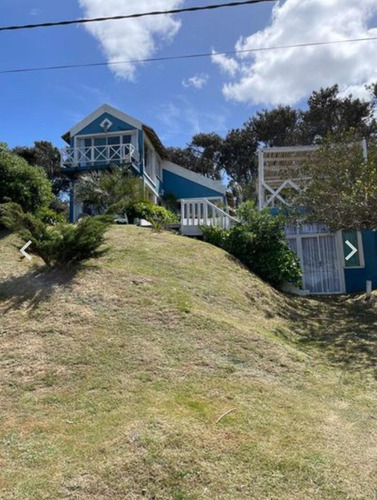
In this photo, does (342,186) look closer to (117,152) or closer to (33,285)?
(33,285)

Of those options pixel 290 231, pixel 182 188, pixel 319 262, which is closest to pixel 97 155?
pixel 182 188

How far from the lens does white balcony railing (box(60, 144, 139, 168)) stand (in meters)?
21.6

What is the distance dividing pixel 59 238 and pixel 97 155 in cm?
1433

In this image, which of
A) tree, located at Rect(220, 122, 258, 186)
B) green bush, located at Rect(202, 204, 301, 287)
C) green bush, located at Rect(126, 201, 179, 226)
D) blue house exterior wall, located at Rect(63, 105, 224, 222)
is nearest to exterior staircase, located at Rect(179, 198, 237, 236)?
green bush, located at Rect(126, 201, 179, 226)

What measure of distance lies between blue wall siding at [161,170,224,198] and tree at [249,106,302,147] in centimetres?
1196

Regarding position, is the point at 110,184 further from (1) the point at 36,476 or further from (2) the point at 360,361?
(1) the point at 36,476

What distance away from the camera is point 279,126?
A: 116 ft

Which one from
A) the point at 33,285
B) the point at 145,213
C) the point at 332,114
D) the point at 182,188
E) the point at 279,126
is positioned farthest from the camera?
the point at 279,126

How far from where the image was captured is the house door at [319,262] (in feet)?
44.8

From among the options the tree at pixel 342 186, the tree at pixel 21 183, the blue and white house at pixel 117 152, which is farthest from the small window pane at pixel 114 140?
the tree at pixel 342 186

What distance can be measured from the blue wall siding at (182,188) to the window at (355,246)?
11.0m

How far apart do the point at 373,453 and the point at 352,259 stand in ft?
32.8

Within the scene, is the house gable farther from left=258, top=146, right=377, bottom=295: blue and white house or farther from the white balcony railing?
left=258, top=146, right=377, bottom=295: blue and white house

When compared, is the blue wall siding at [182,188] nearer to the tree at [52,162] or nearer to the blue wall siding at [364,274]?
the blue wall siding at [364,274]
